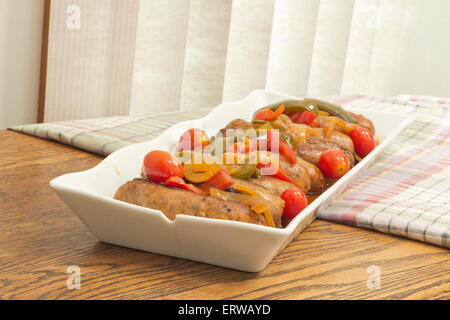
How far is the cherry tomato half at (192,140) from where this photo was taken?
1.33 metres

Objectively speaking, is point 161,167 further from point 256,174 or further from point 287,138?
point 287,138

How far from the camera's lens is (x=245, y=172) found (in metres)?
1.08

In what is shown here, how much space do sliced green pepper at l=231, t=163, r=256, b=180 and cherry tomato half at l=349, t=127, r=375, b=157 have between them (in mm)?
577

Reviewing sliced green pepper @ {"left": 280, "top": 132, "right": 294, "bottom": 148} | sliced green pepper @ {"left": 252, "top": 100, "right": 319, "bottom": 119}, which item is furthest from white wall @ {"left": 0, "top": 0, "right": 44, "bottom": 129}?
sliced green pepper @ {"left": 280, "top": 132, "right": 294, "bottom": 148}

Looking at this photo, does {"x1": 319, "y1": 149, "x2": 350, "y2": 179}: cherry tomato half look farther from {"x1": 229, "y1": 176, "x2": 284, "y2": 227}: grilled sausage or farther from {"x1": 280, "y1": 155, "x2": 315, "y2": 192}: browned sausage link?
{"x1": 229, "y1": 176, "x2": 284, "y2": 227}: grilled sausage

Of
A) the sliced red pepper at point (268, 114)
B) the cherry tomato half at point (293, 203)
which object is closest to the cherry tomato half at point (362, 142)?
the sliced red pepper at point (268, 114)

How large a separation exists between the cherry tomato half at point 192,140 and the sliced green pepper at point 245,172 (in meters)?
0.26

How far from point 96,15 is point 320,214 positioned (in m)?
1.89

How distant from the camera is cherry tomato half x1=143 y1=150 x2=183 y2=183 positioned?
100cm

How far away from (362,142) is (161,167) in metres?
0.74

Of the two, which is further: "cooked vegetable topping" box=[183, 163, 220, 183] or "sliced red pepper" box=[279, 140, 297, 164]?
"sliced red pepper" box=[279, 140, 297, 164]

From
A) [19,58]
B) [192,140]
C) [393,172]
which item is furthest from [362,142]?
[19,58]

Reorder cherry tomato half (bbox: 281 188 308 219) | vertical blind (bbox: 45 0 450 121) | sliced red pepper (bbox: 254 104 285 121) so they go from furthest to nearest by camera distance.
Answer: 1. vertical blind (bbox: 45 0 450 121)
2. sliced red pepper (bbox: 254 104 285 121)
3. cherry tomato half (bbox: 281 188 308 219)
